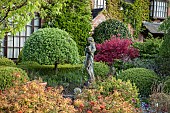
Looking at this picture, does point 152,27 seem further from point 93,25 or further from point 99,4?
point 93,25

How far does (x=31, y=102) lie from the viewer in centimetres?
599

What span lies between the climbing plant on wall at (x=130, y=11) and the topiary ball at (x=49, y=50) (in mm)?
9257

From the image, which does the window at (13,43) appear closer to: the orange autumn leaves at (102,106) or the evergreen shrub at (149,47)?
the evergreen shrub at (149,47)

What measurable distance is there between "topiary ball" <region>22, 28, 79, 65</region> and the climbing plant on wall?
9257 millimetres

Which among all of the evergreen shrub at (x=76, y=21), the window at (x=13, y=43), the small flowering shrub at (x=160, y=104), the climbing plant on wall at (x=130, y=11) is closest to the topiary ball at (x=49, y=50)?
the window at (x=13, y=43)

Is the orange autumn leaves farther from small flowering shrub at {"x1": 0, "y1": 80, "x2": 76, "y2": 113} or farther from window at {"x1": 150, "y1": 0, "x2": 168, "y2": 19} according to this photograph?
window at {"x1": 150, "y1": 0, "x2": 168, "y2": 19}

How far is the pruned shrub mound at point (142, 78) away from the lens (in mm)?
11692

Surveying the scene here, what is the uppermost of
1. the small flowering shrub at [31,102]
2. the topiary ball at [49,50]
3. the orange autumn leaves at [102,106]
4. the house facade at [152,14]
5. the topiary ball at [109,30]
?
the house facade at [152,14]

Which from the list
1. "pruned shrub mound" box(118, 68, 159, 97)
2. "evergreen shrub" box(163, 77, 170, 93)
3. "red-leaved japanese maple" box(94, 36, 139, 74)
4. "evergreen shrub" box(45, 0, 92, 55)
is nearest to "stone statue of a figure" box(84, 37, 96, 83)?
"pruned shrub mound" box(118, 68, 159, 97)

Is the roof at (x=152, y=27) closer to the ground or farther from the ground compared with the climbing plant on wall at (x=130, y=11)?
closer to the ground

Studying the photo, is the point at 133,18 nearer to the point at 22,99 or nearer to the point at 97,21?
the point at 97,21

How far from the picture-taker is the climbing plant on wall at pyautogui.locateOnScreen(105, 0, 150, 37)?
77.0ft

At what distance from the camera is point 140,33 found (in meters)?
25.6

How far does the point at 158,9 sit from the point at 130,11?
349 cm
